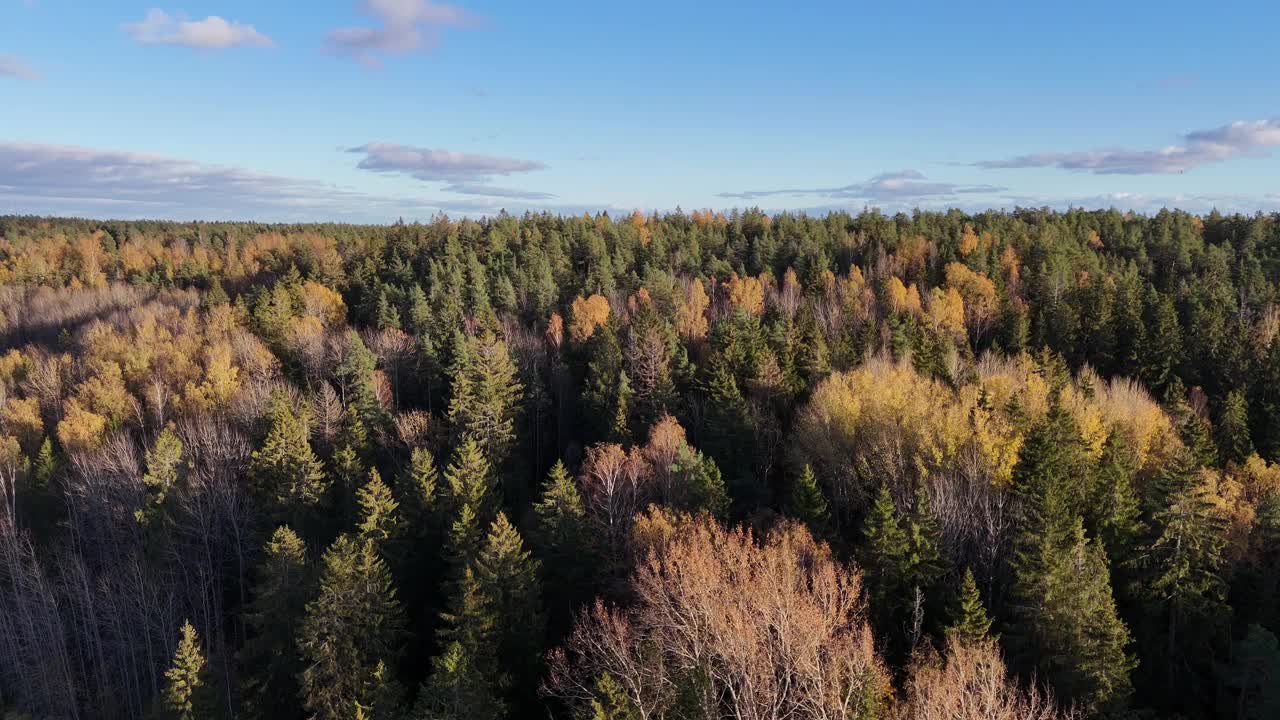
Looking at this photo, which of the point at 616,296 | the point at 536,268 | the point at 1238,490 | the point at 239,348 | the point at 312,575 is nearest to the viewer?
the point at 312,575

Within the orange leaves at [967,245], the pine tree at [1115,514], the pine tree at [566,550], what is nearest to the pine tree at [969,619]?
the pine tree at [1115,514]

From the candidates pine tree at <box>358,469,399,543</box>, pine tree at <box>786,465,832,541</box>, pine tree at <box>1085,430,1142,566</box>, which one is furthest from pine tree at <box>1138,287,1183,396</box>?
pine tree at <box>358,469,399,543</box>

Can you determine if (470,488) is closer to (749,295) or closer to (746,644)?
(746,644)

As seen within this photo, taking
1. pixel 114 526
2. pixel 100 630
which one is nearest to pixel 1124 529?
pixel 100 630

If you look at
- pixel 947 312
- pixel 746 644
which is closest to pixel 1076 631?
pixel 746 644

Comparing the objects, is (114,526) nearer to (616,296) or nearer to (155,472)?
(155,472)

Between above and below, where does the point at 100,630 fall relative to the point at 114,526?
below

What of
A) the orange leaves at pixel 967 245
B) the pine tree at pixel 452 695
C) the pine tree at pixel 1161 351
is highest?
the orange leaves at pixel 967 245

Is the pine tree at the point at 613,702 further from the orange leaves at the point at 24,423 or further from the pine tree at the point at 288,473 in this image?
the orange leaves at the point at 24,423

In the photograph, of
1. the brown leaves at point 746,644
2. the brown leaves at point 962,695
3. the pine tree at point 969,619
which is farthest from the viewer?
the pine tree at point 969,619
